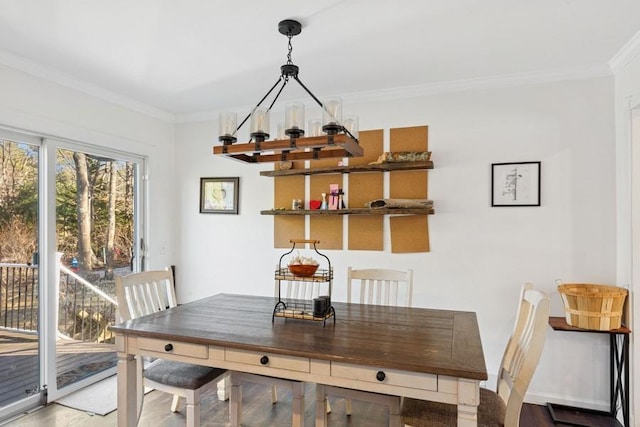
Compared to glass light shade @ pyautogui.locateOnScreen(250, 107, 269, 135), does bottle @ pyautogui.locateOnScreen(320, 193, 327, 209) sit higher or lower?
lower

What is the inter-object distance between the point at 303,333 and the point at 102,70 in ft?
8.07

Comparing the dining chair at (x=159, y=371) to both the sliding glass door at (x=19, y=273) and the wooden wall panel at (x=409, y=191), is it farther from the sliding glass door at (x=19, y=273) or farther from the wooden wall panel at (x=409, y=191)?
the wooden wall panel at (x=409, y=191)

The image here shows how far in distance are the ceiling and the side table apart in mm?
1829

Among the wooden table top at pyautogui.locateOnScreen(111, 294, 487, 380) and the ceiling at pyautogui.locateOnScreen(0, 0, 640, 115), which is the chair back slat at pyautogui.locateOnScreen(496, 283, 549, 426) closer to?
the wooden table top at pyautogui.locateOnScreen(111, 294, 487, 380)

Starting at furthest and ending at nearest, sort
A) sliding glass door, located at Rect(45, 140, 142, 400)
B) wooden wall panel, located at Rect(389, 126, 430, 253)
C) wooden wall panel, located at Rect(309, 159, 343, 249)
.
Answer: wooden wall panel, located at Rect(309, 159, 343, 249) < wooden wall panel, located at Rect(389, 126, 430, 253) < sliding glass door, located at Rect(45, 140, 142, 400)

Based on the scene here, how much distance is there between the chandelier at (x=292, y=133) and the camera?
189 cm

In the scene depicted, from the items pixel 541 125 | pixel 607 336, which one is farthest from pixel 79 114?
pixel 607 336

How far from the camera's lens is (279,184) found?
12.2 feet

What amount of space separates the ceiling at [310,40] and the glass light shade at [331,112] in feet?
1.68

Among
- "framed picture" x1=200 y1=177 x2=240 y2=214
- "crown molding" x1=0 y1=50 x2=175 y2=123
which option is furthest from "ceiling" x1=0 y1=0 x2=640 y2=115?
"framed picture" x1=200 y1=177 x2=240 y2=214

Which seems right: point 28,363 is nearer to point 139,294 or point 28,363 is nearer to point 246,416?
point 139,294

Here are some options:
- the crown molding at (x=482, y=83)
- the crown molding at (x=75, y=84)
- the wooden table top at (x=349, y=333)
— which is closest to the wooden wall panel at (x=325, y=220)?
the crown molding at (x=482, y=83)

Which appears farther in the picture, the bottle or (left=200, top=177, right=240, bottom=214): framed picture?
(left=200, top=177, right=240, bottom=214): framed picture

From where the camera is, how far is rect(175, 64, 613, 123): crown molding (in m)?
2.82
